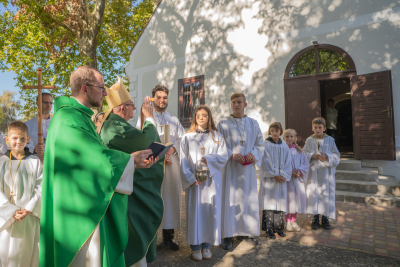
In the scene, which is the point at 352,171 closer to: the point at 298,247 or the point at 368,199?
the point at 368,199

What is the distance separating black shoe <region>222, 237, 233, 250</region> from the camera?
149 inches

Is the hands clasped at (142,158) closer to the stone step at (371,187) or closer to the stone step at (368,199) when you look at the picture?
the stone step at (368,199)

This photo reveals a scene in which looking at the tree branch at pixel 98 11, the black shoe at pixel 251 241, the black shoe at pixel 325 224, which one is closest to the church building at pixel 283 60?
the tree branch at pixel 98 11

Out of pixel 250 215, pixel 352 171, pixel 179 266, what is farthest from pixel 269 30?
pixel 179 266

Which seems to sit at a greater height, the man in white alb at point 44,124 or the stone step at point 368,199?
the man in white alb at point 44,124

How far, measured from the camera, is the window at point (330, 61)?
26.3 feet

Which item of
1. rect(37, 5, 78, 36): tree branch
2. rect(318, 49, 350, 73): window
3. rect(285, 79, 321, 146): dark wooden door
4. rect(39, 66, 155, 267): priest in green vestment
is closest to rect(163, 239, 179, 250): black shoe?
rect(39, 66, 155, 267): priest in green vestment

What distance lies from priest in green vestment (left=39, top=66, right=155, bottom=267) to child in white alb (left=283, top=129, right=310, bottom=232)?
3.43 m

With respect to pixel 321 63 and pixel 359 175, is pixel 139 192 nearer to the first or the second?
pixel 359 175

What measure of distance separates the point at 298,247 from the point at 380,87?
18.4 feet

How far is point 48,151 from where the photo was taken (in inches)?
71.5

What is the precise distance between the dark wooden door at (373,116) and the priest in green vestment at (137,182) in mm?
6832

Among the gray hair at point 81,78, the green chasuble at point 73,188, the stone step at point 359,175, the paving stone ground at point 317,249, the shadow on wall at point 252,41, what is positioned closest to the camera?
the green chasuble at point 73,188

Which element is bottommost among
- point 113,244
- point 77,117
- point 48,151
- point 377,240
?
point 377,240
